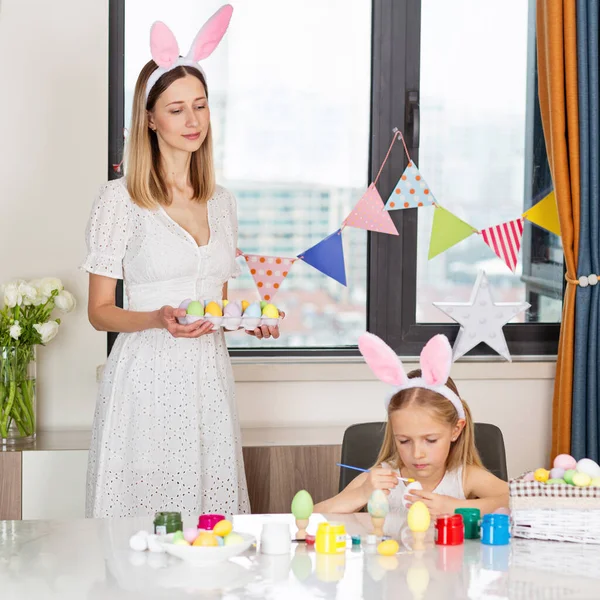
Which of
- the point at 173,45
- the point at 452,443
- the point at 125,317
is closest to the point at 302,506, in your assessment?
Answer: the point at 452,443

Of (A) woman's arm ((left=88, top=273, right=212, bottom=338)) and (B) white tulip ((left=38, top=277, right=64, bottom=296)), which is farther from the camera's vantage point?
(B) white tulip ((left=38, top=277, right=64, bottom=296))

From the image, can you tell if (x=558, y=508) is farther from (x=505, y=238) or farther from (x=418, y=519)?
(x=505, y=238)

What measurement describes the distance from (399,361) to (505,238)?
4.99 feet

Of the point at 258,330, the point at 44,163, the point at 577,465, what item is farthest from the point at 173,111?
the point at 577,465

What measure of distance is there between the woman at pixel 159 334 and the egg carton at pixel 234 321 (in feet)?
0.09


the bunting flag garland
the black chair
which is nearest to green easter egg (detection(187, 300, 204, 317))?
the black chair

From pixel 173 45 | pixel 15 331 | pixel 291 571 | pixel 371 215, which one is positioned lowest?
pixel 291 571

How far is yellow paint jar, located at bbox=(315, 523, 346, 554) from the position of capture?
4.95 ft

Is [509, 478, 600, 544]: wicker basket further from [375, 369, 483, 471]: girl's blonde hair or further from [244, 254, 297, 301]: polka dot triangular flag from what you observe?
[244, 254, 297, 301]: polka dot triangular flag

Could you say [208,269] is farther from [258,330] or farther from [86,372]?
[86,372]

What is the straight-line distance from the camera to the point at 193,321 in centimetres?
219

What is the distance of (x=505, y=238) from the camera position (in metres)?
3.25

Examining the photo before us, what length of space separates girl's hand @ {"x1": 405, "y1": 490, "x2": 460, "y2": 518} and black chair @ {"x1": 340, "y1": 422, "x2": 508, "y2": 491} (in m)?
0.43

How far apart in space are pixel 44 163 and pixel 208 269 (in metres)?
0.89
